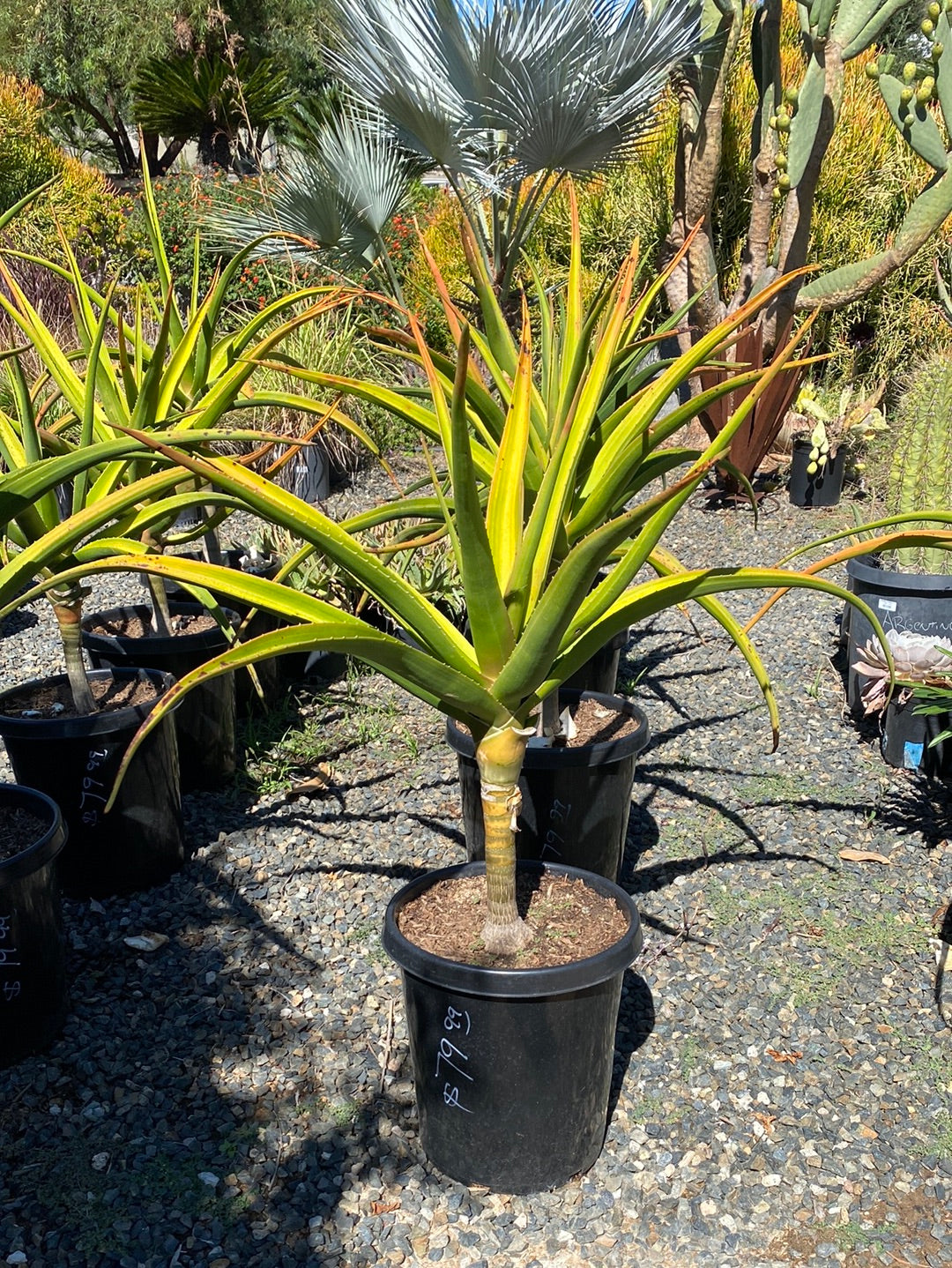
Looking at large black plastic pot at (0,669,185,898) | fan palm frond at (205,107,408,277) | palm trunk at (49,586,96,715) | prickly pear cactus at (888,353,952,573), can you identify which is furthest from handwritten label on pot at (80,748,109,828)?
fan palm frond at (205,107,408,277)

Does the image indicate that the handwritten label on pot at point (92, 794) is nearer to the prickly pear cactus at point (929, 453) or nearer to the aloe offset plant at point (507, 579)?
the aloe offset plant at point (507, 579)

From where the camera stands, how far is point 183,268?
10.2 m

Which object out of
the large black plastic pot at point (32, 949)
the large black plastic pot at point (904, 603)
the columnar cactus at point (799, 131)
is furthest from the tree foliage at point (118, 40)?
the large black plastic pot at point (32, 949)

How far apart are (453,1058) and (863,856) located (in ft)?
5.08

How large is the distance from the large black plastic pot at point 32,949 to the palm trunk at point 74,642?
1.62 ft

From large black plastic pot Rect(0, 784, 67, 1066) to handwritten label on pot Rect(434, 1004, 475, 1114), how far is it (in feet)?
2.94

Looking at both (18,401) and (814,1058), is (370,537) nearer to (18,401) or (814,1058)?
(18,401)

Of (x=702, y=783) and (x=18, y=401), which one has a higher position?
(x=18, y=401)

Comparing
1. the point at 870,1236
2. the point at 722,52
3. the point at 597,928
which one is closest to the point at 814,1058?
the point at 870,1236

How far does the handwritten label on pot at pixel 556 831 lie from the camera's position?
245cm

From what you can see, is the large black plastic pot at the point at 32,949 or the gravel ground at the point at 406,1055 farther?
the large black plastic pot at the point at 32,949

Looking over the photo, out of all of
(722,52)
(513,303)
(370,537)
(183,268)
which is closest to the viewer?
(370,537)

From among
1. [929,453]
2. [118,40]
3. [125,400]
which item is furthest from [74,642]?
[118,40]

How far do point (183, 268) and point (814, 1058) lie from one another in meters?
9.85
